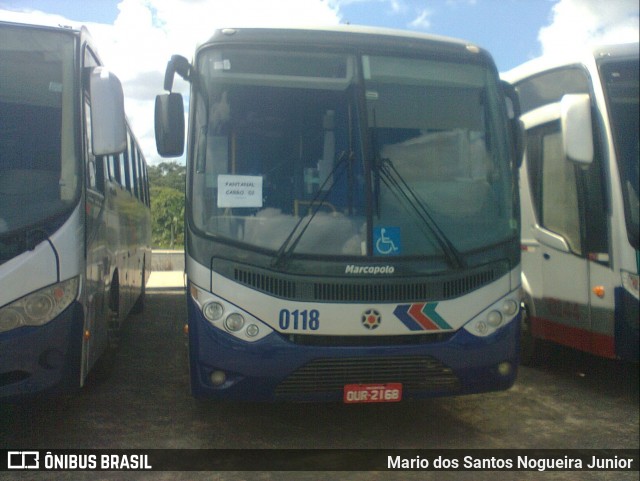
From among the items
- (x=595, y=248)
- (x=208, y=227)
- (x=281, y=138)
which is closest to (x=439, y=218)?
(x=281, y=138)

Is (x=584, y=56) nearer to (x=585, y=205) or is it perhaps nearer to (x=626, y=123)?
(x=626, y=123)

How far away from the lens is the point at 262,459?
206 inches

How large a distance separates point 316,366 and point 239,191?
1.39 metres

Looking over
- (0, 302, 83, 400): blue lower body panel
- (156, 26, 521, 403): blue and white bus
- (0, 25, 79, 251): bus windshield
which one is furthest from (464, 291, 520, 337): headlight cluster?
(0, 25, 79, 251): bus windshield

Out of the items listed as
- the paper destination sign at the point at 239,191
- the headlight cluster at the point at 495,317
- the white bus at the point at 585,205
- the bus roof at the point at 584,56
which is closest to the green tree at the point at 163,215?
the bus roof at the point at 584,56

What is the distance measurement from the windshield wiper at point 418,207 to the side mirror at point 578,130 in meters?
1.70

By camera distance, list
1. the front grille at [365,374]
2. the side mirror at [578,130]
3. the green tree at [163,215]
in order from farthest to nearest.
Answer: the green tree at [163,215] → the side mirror at [578,130] → the front grille at [365,374]

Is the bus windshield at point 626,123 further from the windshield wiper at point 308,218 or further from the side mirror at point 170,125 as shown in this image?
the side mirror at point 170,125

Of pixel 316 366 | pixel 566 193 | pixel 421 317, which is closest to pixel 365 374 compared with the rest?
pixel 316 366

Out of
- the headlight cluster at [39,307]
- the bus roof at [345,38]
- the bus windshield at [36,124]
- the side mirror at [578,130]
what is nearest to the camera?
the headlight cluster at [39,307]

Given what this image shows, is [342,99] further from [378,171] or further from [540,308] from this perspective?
[540,308]

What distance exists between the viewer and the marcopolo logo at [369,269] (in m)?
5.28

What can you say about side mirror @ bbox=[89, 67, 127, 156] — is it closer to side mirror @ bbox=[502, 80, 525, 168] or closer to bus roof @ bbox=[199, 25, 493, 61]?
bus roof @ bbox=[199, 25, 493, 61]

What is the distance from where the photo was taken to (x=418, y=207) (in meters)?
5.46
